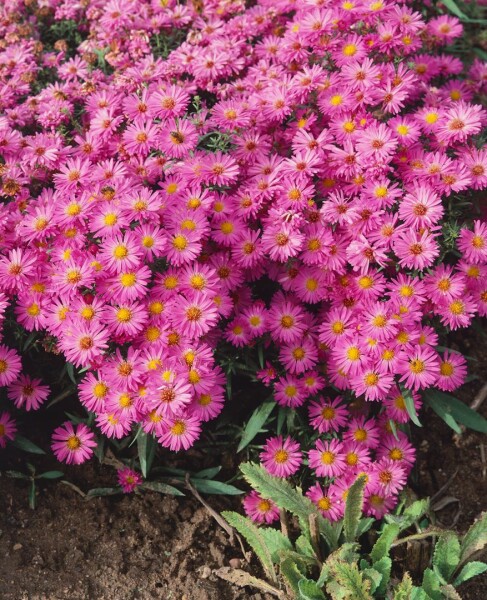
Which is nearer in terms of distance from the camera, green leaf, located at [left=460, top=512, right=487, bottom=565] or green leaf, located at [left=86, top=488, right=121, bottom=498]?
green leaf, located at [left=460, top=512, right=487, bottom=565]

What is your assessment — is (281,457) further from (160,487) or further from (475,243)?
(475,243)

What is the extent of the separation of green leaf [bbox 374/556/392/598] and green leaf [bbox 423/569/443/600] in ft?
0.42

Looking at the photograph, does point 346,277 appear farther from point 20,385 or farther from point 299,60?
point 20,385

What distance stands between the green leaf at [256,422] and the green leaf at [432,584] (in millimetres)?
771

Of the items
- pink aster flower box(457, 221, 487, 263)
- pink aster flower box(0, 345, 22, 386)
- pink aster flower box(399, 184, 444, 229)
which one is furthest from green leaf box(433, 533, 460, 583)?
pink aster flower box(0, 345, 22, 386)

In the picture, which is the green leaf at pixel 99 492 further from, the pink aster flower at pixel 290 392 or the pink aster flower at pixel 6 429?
the pink aster flower at pixel 290 392

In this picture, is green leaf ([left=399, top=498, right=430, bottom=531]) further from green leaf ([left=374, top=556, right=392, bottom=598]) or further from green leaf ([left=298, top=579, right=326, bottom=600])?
green leaf ([left=298, top=579, right=326, bottom=600])

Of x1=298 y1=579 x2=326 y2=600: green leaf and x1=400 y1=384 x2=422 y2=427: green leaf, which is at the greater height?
x1=400 y1=384 x2=422 y2=427: green leaf

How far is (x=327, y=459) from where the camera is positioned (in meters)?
2.62

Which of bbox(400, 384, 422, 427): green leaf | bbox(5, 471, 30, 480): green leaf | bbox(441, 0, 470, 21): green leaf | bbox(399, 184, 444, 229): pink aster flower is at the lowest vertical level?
bbox(5, 471, 30, 480): green leaf

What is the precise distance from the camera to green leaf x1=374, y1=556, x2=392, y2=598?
2316 millimetres

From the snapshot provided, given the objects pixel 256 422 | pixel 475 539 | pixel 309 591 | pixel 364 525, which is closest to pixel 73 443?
pixel 256 422

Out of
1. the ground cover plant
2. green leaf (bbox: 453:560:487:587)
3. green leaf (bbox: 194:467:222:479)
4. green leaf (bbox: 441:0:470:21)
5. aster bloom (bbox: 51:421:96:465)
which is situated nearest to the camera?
green leaf (bbox: 453:560:487:587)

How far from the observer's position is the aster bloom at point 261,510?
265 centimetres
